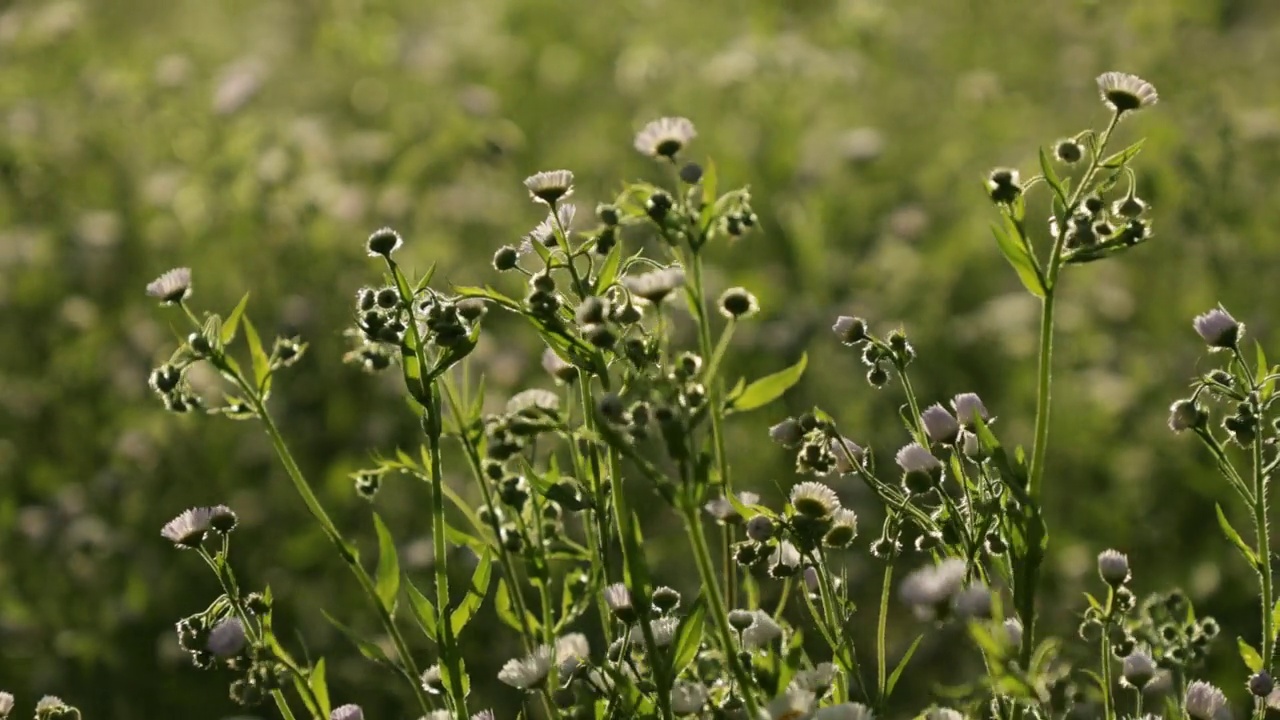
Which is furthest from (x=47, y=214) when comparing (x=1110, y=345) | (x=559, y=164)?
(x=1110, y=345)

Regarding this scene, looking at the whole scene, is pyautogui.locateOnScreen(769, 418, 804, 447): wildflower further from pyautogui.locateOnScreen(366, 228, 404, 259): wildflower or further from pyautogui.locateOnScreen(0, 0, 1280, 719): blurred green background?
pyautogui.locateOnScreen(0, 0, 1280, 719): blurred green background

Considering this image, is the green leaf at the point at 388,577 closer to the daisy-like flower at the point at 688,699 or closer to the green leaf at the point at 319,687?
the green leaf at the point at 319,687

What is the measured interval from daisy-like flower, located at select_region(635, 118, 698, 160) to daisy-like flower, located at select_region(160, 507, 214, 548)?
1.98 ft

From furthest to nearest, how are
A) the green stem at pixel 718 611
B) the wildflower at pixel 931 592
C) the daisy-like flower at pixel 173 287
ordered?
1. the daisy-like flower at pixel 173 287
2. the green stem at pixel 718 611
3. the wildflower at pixel 931 592

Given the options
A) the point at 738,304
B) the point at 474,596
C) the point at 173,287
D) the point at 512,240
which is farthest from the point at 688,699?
the point at 512,240

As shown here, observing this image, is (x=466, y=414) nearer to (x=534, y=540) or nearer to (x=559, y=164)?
(x=534, y=540)

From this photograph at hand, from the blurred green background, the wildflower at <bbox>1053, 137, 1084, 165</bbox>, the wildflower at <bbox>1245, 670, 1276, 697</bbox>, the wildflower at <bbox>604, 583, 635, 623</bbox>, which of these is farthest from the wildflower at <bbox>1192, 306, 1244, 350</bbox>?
the blurred green background

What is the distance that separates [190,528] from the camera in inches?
57.0

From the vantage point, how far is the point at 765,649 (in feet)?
4.45

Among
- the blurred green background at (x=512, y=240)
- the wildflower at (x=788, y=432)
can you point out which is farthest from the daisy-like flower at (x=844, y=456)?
the blurred green background at (x=512, y=240)

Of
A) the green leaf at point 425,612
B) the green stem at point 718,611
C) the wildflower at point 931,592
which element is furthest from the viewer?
the green leaf at point 425,612

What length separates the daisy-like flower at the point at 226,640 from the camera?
53.8 inches

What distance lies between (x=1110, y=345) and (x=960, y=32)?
6.68ft

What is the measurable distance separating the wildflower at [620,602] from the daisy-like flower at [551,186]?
40 cm
